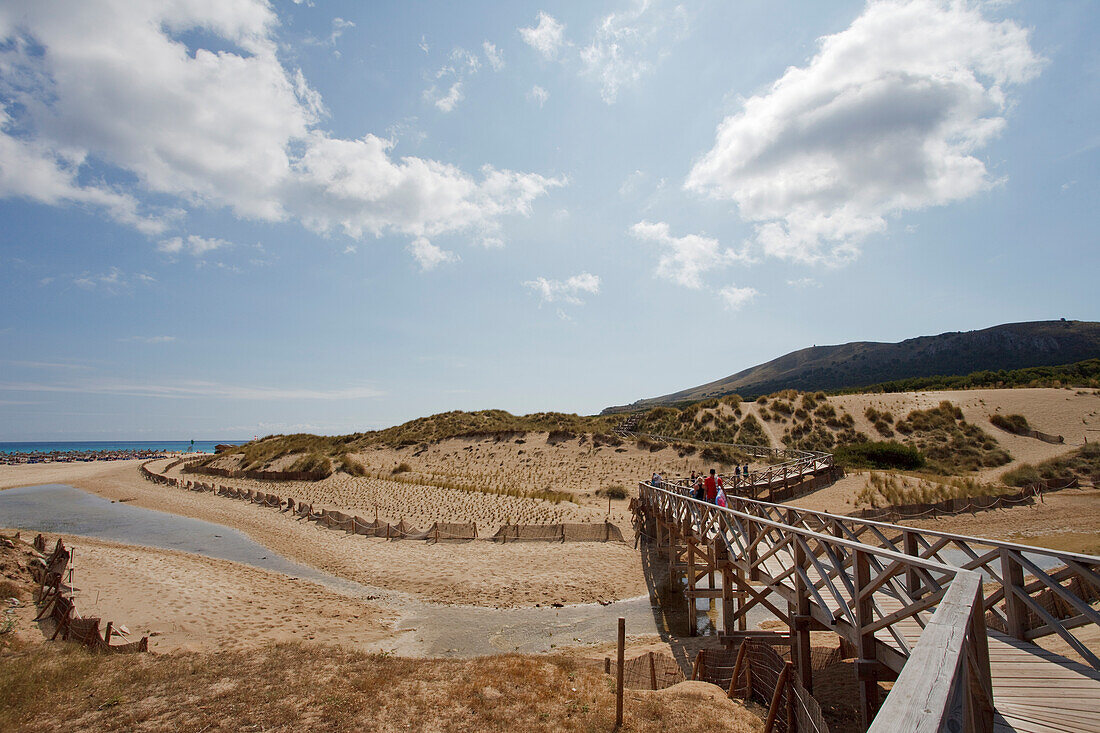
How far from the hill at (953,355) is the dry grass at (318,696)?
9227cm

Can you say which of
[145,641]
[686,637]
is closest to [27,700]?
[145,641]

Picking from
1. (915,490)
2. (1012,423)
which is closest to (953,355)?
(1012,423)

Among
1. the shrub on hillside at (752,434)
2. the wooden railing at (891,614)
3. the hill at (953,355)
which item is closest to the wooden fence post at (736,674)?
the wooden railing at (891,614)

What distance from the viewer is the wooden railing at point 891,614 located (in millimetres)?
1563

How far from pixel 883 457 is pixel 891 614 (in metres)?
33.7

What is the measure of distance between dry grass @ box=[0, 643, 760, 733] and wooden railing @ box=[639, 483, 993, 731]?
2.00 m

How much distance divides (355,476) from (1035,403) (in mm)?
54737

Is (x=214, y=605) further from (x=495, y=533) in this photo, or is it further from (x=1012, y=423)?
(x=1012, y=423)

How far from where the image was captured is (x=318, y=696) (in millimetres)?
8172

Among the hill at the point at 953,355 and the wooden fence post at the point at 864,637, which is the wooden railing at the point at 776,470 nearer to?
the wooden fence post at the point at 864,637

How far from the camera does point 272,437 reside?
6141 cm

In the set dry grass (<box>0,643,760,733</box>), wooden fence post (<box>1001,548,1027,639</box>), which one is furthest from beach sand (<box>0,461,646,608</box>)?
wooden fence post (<box>1001,548,1027,639</box>)

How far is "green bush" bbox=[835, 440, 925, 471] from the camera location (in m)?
32.3

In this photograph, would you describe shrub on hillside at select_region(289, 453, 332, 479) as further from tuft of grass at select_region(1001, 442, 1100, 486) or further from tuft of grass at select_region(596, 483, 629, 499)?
tuft of grass at select_region(1001, 442, 1100, 486)
